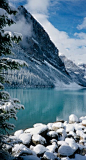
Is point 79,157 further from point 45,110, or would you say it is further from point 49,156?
point 45,110

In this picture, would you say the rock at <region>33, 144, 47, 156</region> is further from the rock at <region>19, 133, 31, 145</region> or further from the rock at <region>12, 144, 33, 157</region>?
the rock at <region>19, 133, 31, 145</region>

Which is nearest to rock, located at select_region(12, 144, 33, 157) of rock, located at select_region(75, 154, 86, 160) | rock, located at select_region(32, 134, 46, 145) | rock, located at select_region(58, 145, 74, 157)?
rock, located at select_region(32, 134, 46, 145)

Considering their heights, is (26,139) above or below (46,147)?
above

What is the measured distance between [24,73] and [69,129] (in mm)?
124907

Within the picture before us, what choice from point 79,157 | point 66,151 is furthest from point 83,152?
point 66,151

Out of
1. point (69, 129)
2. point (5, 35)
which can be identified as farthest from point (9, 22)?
point (69, 129)

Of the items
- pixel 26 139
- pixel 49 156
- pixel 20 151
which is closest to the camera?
pixel 20 151

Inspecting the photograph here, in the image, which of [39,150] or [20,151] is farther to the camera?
[39,150]

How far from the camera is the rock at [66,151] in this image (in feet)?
24.7

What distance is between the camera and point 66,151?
7688 mm

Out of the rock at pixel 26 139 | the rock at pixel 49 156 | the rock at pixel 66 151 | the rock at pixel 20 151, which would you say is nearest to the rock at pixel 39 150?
the rock at pixel 49 156

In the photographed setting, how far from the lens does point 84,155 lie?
8.01 m

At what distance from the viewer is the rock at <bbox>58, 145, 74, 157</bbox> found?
7543mm

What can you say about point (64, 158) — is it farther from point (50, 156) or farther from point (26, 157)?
point (26, 157)
